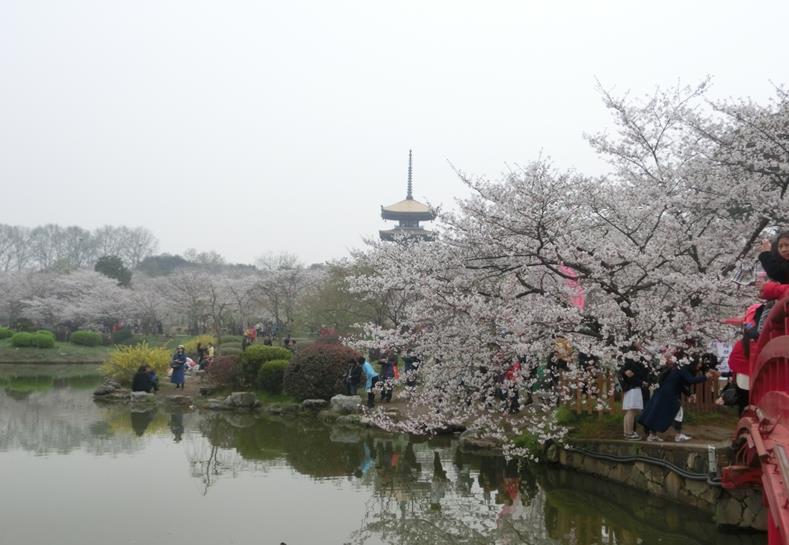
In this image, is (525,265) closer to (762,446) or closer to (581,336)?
(581,336)

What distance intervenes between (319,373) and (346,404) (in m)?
1.46

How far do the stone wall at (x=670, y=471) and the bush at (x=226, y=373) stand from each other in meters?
10.2

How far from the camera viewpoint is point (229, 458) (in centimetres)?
984

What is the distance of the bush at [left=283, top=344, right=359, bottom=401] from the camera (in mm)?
15062

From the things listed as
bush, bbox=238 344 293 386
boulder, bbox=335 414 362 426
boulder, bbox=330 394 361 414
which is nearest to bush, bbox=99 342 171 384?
bush, bbox=238 344 293 386

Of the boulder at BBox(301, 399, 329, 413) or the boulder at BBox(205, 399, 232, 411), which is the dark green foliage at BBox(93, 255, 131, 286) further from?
the boulder at BBox(301, 399, 329, 413)

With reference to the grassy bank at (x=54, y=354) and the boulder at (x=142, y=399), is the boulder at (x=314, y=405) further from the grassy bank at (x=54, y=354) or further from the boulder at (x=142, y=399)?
the grassy bank at (x=54, y=354)

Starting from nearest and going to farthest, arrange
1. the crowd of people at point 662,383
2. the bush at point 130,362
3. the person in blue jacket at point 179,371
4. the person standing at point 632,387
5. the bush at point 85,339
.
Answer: the crowd of people at point 662,383, the person standing at point 632,387, the person in blue jacket at point 179,371, the bush at point 130,362, the bush at point 85,339

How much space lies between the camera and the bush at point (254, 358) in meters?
16.8

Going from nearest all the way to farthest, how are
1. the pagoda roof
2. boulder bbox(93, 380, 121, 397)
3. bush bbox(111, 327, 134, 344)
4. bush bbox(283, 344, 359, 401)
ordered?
bush bbox(283, 344, 359, 401), boulder bbox(93, 380, 121, 397), bush bbox(111, 327, 134, 344), the pagoda roof

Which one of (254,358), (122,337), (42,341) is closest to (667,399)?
(254,358)

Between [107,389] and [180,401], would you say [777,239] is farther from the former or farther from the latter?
Answer: [107,389]

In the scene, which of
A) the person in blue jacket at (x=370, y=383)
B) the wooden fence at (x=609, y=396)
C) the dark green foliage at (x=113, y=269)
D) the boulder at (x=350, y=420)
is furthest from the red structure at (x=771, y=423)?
the dark green foliage at (x=113, y=269)

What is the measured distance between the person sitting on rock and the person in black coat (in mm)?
15959
